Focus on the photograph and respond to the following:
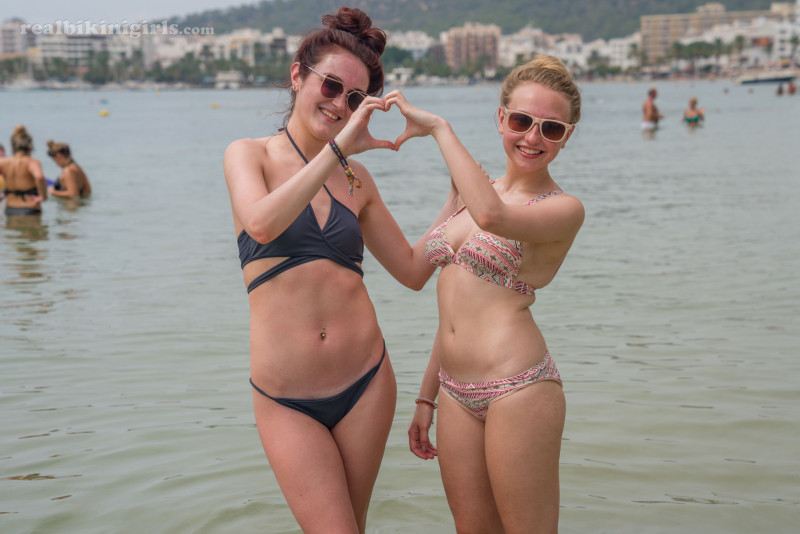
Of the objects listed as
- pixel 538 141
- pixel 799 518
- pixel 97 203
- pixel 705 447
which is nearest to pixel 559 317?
pixel 705 447

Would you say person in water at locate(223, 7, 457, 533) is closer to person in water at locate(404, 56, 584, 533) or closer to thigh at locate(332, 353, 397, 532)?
thigh at locate(332, 353, 397, 532)

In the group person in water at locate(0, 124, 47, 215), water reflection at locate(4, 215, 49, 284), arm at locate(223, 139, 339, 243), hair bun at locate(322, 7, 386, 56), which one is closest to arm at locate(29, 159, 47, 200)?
person in water at locate(0, 124, 47, 215)

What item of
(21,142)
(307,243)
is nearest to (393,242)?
(307,243)

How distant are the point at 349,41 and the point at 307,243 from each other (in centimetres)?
74

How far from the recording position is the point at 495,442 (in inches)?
114

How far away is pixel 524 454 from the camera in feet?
9.46

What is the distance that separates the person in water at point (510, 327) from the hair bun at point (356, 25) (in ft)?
1.58

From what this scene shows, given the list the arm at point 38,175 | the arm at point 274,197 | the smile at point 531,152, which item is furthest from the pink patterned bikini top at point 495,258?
the arm at point 38,175

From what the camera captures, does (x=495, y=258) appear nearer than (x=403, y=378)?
Yes

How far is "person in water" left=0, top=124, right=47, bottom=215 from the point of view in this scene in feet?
52.5

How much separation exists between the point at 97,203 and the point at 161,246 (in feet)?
22.0

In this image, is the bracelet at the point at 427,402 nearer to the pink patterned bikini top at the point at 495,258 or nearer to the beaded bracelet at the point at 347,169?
the pink patterned bikini top at the point at 495,258

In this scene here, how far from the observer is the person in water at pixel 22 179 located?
52.5ft

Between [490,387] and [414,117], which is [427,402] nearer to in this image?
[490,387]
